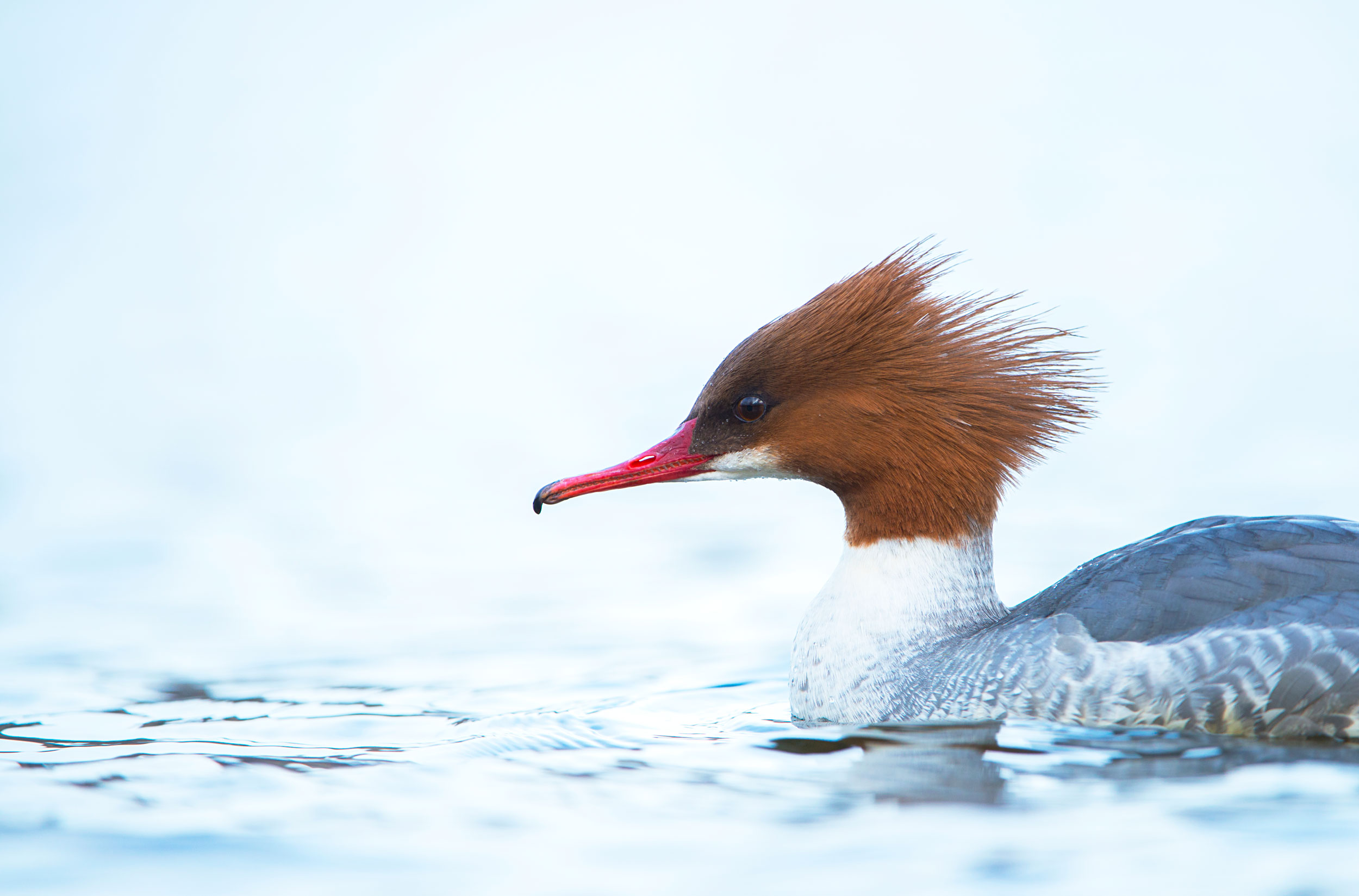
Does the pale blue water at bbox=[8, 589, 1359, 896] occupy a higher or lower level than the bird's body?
lower

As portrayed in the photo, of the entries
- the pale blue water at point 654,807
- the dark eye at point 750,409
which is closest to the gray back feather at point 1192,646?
the pale blue water at point 654,807

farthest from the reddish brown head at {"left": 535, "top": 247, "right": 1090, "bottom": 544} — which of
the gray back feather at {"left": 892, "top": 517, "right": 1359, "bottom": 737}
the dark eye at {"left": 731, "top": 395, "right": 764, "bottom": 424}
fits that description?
the gray back feather at {"left": 892, "top": 517, "right": 1359, "bottom": 737}

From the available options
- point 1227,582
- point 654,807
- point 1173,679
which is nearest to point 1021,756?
point 1173,679

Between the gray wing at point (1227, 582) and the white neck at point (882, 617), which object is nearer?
the gray wing at point (1227, 582)

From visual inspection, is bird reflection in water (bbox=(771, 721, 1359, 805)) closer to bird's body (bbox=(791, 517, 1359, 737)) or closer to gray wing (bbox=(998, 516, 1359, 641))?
bird's body (bbox=(791, 517, 1359, 737))

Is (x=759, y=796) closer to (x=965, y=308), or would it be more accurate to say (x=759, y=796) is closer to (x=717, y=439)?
(x=717, y=439)

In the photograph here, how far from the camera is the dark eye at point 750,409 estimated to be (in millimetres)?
5363

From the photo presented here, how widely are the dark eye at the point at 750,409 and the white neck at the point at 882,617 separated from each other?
1.95 ft

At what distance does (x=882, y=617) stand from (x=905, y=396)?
771mm

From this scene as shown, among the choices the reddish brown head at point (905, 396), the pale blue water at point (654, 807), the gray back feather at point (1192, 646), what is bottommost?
the pale blue water at point (654, 807)

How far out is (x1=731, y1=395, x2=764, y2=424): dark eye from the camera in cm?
536

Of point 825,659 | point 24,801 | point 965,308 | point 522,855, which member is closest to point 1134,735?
point 825,659

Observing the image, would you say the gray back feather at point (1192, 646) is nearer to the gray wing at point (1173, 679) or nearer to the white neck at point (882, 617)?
the gray wing at point (1173, 679)

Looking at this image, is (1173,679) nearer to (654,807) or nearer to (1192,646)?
(1192,646)
